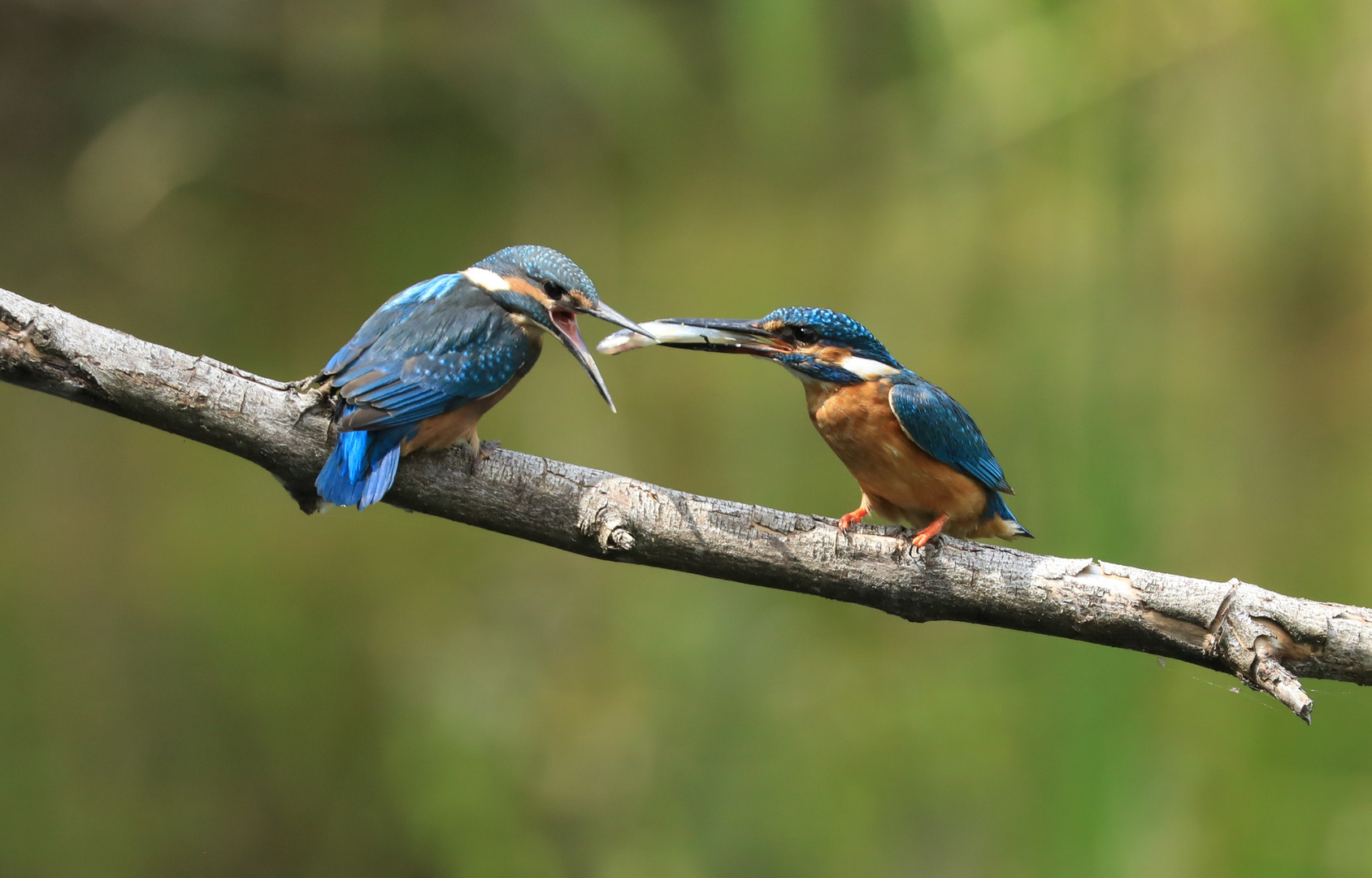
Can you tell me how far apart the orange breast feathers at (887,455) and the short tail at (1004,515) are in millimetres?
49

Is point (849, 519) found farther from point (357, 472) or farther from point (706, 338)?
point (357, 472)

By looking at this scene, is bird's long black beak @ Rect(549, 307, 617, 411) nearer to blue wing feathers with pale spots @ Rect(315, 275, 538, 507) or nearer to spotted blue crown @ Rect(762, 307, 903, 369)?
blue wing feathers with pale spots @ Rect(315, 275, 538, 507)

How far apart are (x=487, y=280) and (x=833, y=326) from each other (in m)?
0.54

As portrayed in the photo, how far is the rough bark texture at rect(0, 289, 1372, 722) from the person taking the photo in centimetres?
111

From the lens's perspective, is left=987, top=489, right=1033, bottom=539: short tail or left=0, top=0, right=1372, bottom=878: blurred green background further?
left=0, top=0, right=1372, bottom=878: blurred green background

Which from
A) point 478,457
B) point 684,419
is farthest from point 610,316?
point 684,419

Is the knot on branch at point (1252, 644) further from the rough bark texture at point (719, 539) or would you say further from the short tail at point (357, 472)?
the short tail at point (357, 472)

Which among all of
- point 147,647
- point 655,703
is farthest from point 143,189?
point 655,703

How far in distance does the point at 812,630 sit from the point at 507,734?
104 centimetres

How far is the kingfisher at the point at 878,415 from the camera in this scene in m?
1.52

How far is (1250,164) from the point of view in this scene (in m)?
2.81

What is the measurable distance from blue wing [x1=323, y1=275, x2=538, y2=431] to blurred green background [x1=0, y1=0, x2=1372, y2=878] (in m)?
0.97

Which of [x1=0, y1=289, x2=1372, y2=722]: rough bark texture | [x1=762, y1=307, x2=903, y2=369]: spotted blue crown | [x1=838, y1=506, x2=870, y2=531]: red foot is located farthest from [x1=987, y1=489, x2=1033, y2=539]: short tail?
[x1=0, y1=289, x2=1372, y2=722]: rough bark texture

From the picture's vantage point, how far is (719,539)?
1.18 meters
